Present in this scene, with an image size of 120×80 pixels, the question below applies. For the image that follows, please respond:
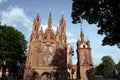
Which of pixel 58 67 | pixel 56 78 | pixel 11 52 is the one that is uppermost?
pixel 11 52

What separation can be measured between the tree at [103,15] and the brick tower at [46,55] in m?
28.8

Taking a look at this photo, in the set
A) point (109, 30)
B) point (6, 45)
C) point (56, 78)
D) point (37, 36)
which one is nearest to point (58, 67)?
point (56, 78)

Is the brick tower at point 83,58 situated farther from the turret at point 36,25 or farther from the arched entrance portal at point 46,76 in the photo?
the turret at point 36,25

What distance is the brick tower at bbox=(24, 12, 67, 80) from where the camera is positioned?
45.0 metres

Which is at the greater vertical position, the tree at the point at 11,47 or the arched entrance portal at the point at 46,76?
the tree at the point at 11,47

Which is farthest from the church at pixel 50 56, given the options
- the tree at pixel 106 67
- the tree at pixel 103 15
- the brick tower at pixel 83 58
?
the tree at pixel 106 67

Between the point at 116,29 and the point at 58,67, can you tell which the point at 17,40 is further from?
the point at 116,29

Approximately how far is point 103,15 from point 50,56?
3177 cm

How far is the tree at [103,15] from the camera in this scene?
16.2m

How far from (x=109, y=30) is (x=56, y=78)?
102 feet

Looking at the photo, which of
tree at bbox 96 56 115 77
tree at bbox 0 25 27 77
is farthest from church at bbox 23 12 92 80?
tree at bbox 96 56 115 77

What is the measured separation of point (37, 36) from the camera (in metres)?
49.1

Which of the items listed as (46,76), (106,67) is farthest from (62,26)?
(106,67)

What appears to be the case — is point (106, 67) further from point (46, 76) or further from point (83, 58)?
point (46, 76)
